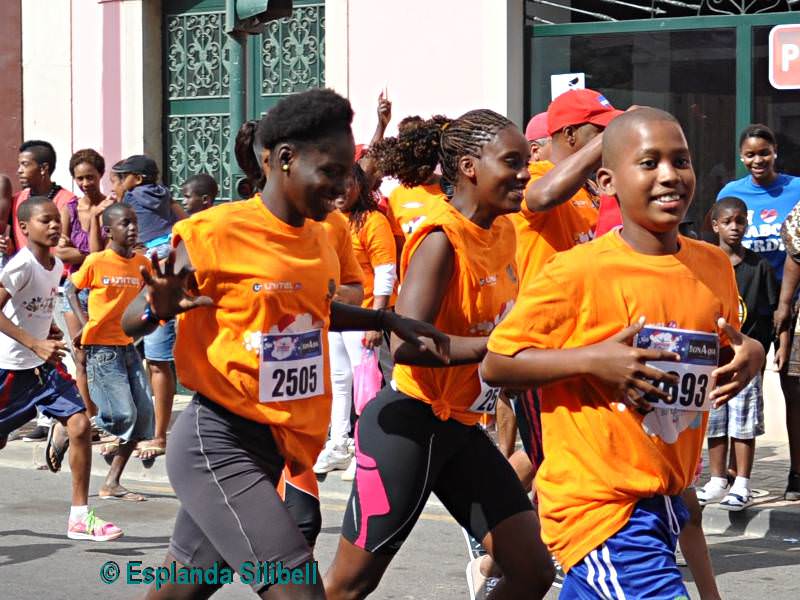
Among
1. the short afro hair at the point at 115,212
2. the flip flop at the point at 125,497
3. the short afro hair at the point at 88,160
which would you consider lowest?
the flip flop at the point at 125,497

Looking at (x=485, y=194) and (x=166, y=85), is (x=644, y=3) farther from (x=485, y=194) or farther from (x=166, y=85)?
(x=485, y=194)

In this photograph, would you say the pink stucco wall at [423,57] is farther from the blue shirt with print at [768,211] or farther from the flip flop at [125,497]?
the flip flop at [125,497]

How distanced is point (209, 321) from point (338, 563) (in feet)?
3.09

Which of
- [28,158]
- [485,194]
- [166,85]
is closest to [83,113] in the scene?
[166,85]

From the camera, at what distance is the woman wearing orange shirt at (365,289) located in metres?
9.57

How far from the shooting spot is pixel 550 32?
1198 centimetres

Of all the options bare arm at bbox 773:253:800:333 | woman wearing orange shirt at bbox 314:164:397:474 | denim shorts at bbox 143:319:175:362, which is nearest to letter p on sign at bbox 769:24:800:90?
bare arm at bbox 773:253:800:333

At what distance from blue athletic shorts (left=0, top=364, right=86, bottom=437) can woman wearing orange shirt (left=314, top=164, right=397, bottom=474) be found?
2091 millimetres

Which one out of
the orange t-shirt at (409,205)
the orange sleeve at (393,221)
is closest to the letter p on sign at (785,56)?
the orange t-shirt at (409,205)

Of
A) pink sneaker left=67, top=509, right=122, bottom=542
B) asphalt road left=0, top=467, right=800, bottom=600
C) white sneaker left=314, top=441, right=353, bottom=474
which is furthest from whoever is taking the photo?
white sneaker left=314, top=441, right=353, bottom=474

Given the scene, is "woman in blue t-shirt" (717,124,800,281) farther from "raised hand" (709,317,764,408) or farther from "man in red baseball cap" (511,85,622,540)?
"raised hand" (709,317,764,408)

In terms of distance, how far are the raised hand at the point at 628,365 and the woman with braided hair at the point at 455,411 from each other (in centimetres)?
108

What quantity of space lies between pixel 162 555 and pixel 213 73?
6.97 meters

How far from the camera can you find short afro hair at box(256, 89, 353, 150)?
4.71 meters
